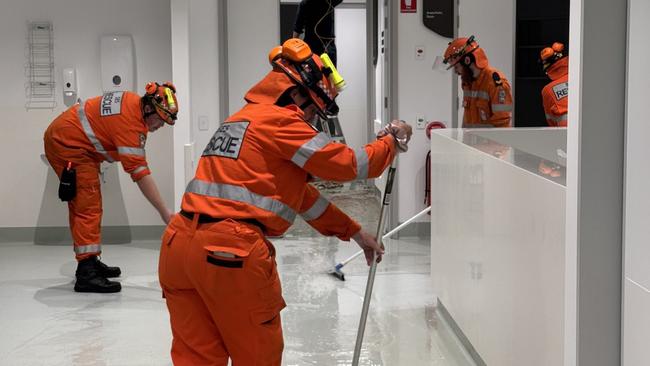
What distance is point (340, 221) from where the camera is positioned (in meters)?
3.61

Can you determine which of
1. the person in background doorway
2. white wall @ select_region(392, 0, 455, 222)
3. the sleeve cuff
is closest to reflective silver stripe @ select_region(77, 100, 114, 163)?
the sleeve cuff

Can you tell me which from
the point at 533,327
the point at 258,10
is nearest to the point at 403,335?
the point at 533,327

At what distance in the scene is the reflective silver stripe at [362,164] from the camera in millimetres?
3295

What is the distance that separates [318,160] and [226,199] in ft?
1.08

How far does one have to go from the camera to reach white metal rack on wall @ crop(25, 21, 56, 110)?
Result: 816cm

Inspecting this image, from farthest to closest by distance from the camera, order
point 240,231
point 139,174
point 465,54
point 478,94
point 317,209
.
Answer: point 478,94 → point 465,54 → point 139,174 → point 317,209 → point 240,231

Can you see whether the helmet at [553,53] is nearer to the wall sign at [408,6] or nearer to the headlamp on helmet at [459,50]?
the headlamp on helmet at [459,50]

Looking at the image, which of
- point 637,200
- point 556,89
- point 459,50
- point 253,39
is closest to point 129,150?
point 459,50

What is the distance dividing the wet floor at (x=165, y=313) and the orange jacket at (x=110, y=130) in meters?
0.94

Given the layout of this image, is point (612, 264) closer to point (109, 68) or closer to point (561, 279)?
point (561, 279)

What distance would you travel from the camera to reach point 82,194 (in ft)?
21.1

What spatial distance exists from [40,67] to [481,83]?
374cm

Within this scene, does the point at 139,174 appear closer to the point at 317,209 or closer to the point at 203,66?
the point at 203,66

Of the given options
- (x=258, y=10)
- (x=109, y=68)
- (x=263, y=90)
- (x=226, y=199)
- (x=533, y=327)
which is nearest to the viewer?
(x=226, y=199)
